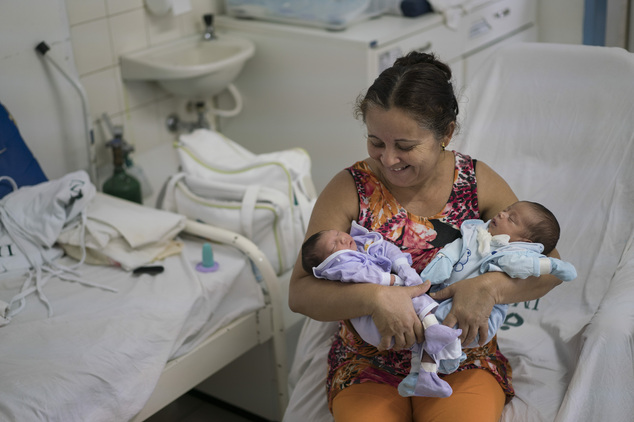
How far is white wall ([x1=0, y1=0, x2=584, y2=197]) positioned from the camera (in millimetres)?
2279

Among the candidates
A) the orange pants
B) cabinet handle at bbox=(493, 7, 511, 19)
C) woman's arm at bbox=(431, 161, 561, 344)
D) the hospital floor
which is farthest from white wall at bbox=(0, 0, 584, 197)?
woman's arm at bbox=(431, 161, 561, 344)

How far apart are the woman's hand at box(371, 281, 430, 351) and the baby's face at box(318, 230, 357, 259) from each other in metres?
0.12

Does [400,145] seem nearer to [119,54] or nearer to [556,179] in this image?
[556,179]

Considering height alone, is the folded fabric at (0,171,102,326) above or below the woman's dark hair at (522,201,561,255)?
below

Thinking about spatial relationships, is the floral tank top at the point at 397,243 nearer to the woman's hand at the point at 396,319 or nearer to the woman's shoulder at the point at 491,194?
the woman's shoulder at the point at 491,194

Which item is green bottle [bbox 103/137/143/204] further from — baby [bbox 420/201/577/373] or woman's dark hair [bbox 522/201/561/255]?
woman's dark hair [bbox 522/201/561/255]

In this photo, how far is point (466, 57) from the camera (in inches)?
127

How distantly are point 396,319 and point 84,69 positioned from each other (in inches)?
69.3

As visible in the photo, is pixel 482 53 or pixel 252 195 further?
pixel 482 53

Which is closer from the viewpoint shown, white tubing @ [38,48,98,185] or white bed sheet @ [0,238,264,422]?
white bed sheet @ [0,238,264,422]

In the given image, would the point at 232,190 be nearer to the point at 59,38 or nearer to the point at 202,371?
the point at 202,371

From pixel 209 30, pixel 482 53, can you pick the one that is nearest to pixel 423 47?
pixel 482 53

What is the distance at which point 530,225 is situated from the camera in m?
1.50

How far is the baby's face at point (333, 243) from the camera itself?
58.6 inches
